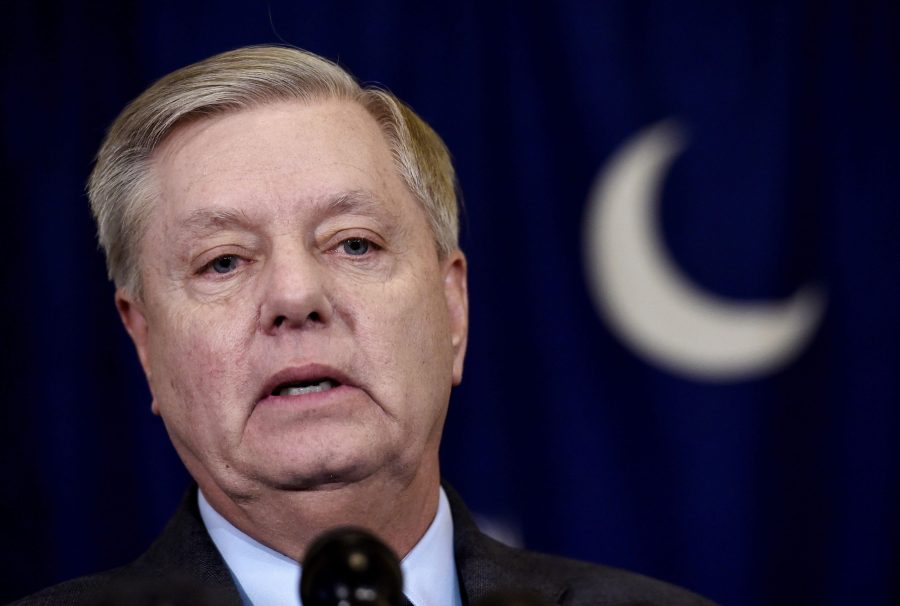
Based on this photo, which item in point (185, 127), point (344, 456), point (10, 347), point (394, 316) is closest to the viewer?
point (344, 456)

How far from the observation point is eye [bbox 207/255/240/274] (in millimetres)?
1519

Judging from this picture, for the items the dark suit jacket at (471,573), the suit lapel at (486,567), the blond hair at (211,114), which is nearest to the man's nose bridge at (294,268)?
the blond hair at (211,114)

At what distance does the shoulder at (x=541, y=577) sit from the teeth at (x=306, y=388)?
0.45m

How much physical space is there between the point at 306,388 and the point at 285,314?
10cm

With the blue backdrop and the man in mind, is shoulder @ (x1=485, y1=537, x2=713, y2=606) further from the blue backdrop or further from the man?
the blue backdrop

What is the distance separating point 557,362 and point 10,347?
4.14 ft

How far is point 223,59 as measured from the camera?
169 cm

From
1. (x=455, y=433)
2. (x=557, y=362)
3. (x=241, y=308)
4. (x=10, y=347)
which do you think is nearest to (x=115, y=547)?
(x=10, y=347)

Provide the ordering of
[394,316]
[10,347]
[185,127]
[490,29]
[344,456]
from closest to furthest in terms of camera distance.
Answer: [344,456] → [394,316] → [185,127] → [10,347] → [490,29]

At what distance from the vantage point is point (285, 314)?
1.41 meters

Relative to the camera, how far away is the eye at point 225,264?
1.52 meters

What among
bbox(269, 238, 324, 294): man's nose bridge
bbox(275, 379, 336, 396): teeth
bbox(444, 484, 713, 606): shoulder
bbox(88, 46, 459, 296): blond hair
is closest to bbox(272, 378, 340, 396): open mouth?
bbox(275, 379, 336, 396): teeth

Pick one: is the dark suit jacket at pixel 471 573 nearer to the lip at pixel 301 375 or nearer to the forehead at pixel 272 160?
the lip at pixel 301 375

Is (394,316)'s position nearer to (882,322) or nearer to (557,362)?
(557,362)
